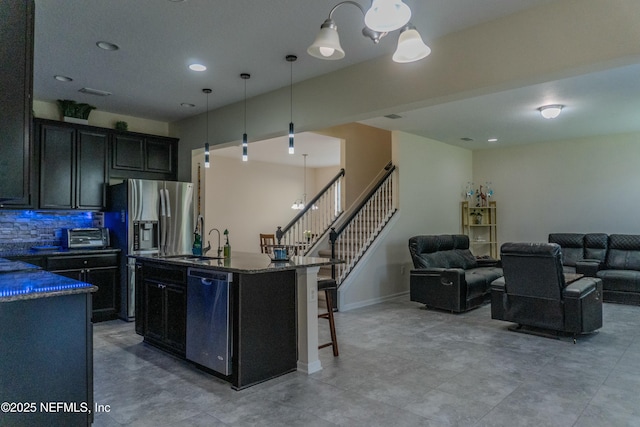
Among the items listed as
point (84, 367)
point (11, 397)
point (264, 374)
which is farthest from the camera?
point (264, 374)

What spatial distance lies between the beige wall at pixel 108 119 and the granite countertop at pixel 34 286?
3.57 m

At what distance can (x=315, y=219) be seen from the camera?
794 centimetres

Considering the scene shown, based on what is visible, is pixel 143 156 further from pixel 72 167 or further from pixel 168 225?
pixel 168 225

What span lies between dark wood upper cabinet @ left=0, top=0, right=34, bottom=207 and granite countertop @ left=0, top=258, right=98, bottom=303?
19.2 inches

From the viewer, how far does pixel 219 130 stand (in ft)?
19.3

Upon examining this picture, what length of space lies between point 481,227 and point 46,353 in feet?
28.5

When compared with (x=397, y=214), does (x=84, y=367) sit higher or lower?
lower

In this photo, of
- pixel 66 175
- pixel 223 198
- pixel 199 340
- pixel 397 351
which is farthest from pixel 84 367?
pixel 223 198

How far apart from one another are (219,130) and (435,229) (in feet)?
15.0

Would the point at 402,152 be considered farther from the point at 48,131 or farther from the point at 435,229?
the point at 48,131

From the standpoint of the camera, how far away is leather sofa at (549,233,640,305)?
6461 mm

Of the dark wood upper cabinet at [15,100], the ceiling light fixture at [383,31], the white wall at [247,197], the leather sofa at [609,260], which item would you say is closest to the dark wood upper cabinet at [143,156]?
the white wall at [247,197]

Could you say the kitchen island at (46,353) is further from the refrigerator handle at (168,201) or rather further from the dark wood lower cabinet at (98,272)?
the refrigerator handle at (168,201)

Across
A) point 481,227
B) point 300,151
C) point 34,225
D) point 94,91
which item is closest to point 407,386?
point 94,91
